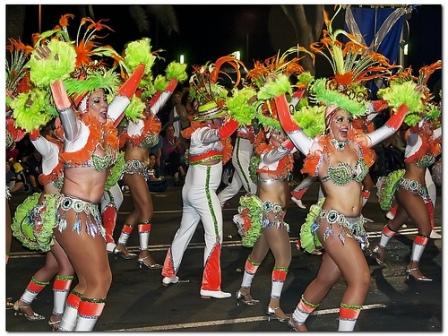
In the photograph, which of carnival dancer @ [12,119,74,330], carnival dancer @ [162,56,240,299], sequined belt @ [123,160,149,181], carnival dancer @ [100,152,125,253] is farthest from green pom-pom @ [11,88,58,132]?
sequined belt @ [123,160,149,181]

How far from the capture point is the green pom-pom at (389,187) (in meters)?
8.13

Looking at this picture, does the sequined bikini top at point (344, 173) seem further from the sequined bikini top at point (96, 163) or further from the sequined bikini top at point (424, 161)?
the sequined bikini top at point (424, 161)

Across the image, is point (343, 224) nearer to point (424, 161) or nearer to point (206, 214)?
point (206, 214)

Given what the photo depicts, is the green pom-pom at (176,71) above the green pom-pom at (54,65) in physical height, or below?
below

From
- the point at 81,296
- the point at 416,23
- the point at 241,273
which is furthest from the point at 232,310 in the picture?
the point at 416,23

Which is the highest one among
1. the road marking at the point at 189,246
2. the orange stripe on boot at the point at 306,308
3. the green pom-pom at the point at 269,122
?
the green pom-pom at the point at 269,122

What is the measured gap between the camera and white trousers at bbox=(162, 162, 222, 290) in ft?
23.7

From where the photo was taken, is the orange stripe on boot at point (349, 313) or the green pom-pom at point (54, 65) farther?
the orange stripe on boot at point (349, 313)

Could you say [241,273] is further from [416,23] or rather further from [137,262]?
[416,23]

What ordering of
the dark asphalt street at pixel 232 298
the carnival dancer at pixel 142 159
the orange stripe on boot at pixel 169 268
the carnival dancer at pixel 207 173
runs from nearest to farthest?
the dark asphalt street at pixel 232 298 < the carnival dancer at pixel 207 173 < the orange stripe on boot at pixel 169 268 < the carnival dancer at pixel 142 159

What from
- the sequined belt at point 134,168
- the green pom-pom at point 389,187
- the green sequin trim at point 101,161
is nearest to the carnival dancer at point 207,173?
the sequined belt at point 134,168

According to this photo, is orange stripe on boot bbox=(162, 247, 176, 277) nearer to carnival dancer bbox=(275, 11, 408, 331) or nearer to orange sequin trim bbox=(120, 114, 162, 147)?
orange sequin trim bbox=(120, 114, 162, 147)

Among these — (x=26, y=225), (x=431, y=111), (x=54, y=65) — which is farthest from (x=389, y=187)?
(x=54, y=65)

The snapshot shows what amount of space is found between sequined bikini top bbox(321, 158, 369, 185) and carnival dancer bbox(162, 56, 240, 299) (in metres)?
1.66
